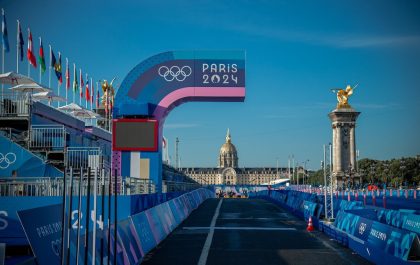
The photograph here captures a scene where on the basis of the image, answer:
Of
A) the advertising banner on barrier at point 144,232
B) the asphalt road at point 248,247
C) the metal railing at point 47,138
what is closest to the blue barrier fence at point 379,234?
the asphalt road at point 248,247

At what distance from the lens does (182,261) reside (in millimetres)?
13859

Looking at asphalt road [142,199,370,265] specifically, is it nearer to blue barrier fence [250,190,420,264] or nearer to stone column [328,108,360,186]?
blue barrier fence [250,190,420,264]

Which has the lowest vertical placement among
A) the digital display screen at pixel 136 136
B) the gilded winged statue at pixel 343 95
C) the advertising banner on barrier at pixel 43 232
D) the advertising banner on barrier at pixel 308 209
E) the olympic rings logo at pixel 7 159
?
the advertising banner on barrier at pixel 308 209

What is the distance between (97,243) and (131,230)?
3028 mm

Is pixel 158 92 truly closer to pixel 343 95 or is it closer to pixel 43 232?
pixel 43 232

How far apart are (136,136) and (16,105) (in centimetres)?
767

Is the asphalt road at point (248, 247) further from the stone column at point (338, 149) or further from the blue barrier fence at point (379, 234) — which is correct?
the stone column at point (338, 149)

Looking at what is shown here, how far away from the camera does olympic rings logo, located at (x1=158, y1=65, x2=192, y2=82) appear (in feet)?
80.1

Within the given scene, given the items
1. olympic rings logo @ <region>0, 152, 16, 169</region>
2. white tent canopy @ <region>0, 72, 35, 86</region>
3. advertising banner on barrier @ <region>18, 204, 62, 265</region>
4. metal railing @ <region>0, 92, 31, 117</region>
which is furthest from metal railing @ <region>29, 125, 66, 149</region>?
advertising banner on barrier @ <region>18, 204, 62, 265</region>

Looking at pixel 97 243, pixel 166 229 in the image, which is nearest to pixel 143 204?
pixel 166 229

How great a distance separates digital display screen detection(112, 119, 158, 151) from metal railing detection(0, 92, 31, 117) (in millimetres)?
5942

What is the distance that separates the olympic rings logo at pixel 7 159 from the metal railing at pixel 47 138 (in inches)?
62.6

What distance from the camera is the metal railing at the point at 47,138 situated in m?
25.5

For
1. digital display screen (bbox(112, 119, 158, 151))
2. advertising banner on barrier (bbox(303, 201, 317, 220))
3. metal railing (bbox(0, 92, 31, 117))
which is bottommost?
advertising banner on barrier (bbox(303, 201, 317, 220))
